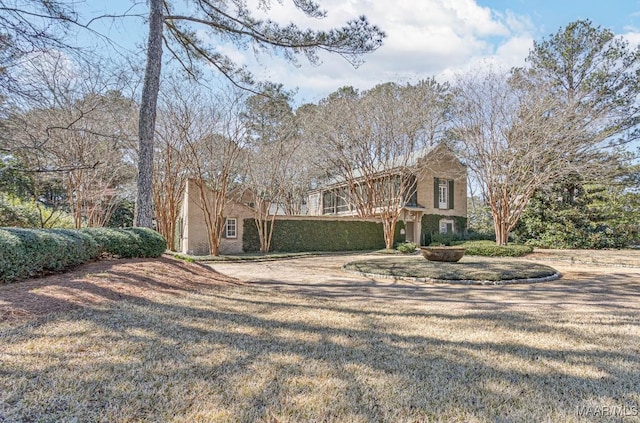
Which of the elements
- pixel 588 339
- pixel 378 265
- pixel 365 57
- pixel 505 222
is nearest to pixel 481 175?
pixel 505 222

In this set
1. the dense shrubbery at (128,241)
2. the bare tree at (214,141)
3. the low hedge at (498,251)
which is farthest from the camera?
the low hedge at (498,251)

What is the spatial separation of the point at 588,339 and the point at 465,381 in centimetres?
211

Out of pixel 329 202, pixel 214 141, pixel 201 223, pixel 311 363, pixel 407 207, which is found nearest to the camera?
pixel 311 363

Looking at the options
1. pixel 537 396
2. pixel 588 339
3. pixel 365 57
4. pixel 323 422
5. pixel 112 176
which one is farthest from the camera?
pixel 112 176

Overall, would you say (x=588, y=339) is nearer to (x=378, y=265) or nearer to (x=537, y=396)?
(x=537, y=396)

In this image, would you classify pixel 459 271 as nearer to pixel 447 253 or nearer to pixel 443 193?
pixel 447 253

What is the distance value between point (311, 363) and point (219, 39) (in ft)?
34.9

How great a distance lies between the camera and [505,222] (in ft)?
56.4


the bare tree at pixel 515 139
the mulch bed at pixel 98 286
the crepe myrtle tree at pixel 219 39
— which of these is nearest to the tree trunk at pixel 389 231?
the bare tree at pixel 515 139

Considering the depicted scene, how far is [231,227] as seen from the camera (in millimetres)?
18734

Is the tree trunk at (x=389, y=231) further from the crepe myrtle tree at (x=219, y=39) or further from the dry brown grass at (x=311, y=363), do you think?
the dry brown grass at (x=311, y=363)

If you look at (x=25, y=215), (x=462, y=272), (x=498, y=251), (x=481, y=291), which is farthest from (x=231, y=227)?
(x=481, y=291)

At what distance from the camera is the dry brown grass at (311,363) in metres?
2.25

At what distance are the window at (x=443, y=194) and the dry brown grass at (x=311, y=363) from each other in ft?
63.0
